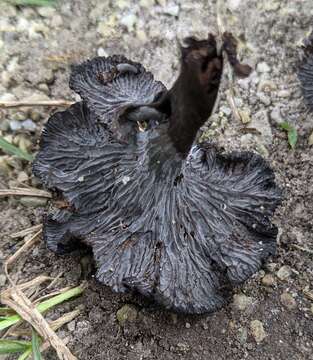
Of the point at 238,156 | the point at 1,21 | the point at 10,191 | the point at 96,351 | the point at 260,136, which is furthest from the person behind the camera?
the point at 1,21

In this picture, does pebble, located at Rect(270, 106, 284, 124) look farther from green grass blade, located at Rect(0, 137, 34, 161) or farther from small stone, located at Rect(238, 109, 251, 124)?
green grass blade, located at Rect(0, 137, 34, 161)

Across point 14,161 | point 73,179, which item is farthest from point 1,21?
point 73,179

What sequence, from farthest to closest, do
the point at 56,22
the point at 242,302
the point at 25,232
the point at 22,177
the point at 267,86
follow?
the point at 56,22 < the point at 267,86 < the point at 22,177 < the point at 25,232 < the point at 242,302

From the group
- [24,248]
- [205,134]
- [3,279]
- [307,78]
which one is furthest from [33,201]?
[307,78]

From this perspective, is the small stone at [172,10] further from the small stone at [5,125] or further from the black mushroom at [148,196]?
the small stone at [5,125]

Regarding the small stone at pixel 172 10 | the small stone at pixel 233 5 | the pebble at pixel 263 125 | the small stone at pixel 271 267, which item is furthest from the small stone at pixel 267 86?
the small stone at pixel 271 267

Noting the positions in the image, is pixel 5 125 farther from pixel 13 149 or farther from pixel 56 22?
pixel 56 22

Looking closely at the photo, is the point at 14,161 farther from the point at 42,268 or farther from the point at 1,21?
the point at 1,21

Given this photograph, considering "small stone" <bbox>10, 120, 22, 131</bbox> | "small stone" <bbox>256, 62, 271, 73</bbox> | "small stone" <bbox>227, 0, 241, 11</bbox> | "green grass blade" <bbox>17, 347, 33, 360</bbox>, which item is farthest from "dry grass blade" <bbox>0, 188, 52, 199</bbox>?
"small stone" <bbox>227, 0, 241, 11</bbox>
